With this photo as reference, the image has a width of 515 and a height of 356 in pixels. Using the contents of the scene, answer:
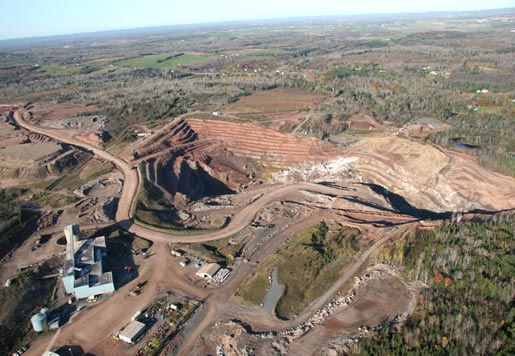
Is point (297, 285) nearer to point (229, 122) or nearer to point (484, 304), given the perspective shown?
point (484, 304)

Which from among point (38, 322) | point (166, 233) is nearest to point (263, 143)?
point (166, 233)

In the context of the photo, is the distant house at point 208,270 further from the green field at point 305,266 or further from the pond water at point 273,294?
Answer: the pond water at point 273,294

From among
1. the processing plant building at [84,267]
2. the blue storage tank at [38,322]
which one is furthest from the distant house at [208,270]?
the blue storage tank at [38,322]

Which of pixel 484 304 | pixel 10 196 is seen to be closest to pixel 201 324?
pixel 484 304

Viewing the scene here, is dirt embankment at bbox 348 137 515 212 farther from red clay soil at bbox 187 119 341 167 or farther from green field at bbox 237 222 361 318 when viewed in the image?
green field at bbox 237 222 361 318

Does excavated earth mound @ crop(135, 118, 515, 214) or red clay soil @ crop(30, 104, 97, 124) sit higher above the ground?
red clay soil @ crop(30, 104, 97, 124)

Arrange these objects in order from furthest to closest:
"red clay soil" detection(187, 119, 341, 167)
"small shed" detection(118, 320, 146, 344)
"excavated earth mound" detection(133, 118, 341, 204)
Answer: "red clay soil" detection(187, 119, 341, 167), "excavated earth mound" detection(133, 118, 341, 204), "small shed" detection(118, 320, 146, 344)

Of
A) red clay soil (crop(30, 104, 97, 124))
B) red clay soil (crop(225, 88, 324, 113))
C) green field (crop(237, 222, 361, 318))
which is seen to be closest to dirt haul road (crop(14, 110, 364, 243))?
green field (crop(237, 222, 361, 318))
